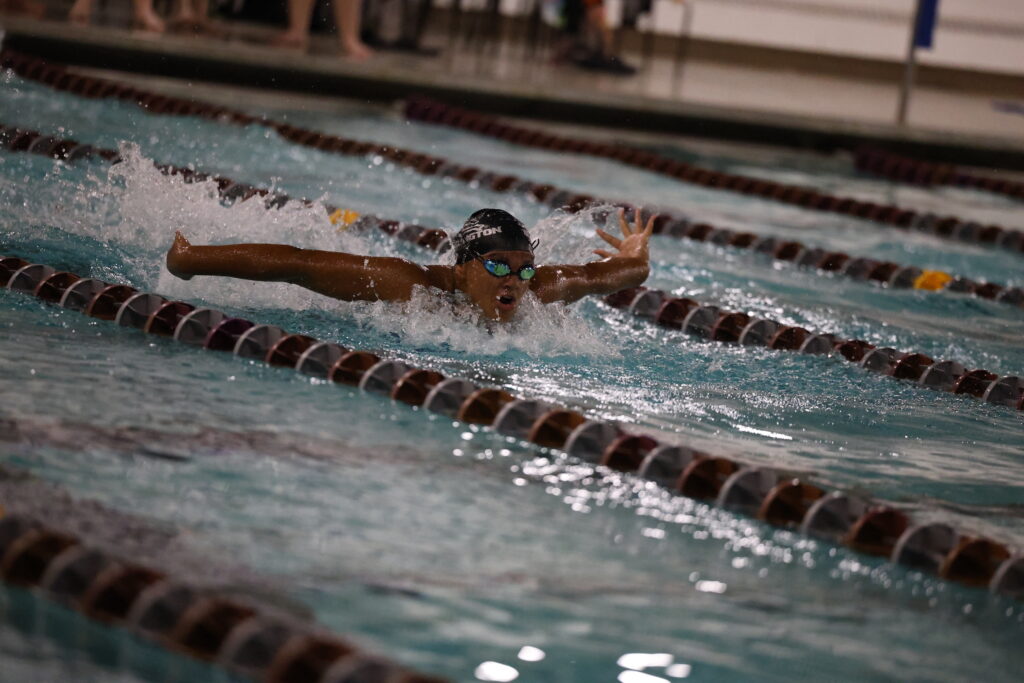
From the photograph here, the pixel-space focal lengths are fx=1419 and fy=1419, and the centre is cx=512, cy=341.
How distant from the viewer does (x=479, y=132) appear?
860 centimetres

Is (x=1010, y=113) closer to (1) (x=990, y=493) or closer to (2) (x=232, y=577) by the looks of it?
(1) (x=990, y=493)

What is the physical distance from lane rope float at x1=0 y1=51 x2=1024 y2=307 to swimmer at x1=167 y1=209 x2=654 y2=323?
2264mm

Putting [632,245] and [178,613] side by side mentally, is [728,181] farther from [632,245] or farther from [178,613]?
[178,613]

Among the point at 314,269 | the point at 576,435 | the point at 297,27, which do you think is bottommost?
the point at 576,435

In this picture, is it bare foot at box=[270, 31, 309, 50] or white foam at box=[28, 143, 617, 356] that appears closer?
white foam at box=[28, 143, 617, 356]

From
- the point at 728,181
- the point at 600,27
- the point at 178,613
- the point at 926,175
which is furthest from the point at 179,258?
the point at 600,27

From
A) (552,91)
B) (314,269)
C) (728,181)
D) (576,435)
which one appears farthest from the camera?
(552,91)

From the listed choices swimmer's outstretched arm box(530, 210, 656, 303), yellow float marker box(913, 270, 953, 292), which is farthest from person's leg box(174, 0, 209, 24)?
swimmer's outstretched arm box(530, 210, 656, 303)

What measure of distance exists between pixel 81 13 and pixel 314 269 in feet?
19.1

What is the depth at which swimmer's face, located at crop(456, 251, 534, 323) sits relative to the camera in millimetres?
3920

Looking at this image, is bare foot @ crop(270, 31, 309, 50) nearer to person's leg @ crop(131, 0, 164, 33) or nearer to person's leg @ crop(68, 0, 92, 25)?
person's leg @ crop(131, 0, 164, 33)

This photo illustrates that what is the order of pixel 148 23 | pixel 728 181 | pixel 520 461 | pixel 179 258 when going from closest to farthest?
pixel 520 461, pixel 179 258, pixel 728 181, pixel 148 23

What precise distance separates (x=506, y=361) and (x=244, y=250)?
30.9 inches

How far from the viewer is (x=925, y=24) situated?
8.87m
